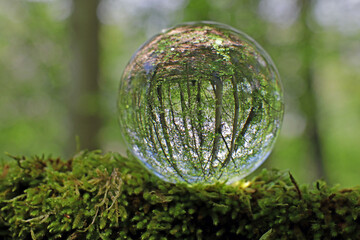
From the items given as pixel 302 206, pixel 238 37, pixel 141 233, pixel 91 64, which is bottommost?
pixel 302 206

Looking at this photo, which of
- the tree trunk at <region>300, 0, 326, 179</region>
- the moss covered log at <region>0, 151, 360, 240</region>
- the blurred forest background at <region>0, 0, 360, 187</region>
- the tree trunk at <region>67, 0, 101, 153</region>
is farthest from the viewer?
the tree trunk at <region>67, 0, 101, 153</region>

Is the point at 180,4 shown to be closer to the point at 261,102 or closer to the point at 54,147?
the point at 261,102

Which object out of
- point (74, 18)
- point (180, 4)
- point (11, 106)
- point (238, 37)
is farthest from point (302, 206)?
point (11, 106)

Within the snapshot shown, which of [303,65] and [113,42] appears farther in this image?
[113,42]

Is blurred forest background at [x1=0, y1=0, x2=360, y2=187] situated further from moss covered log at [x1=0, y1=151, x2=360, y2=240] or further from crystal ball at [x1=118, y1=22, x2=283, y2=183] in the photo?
moss covered log at [x1=0, y1=151, x2=360, y2=240]

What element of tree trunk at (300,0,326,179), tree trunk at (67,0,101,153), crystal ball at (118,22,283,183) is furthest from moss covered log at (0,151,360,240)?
tree trunk at (300,0,326,179)
